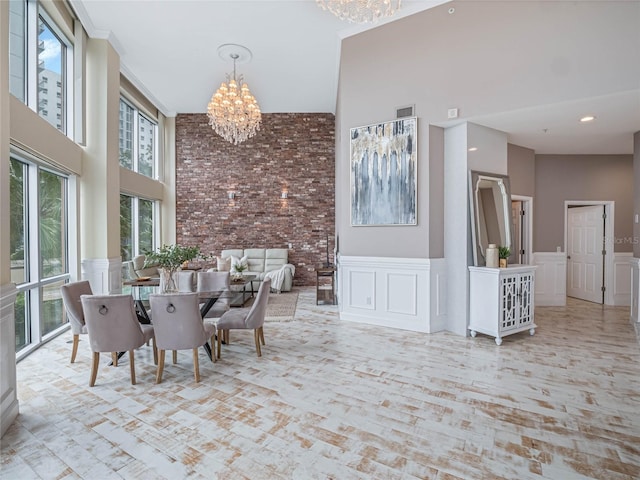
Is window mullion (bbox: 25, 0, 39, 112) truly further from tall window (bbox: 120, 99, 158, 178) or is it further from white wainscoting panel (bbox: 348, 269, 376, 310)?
white wainscoting panel (bbox: 348, 269, 376, 310)

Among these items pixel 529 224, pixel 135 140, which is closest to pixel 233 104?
pixel 135 140

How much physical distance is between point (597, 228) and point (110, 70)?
349 inches

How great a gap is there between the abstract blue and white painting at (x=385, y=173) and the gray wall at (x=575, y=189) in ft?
10.8

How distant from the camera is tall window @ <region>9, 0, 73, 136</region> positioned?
3818 millimetres

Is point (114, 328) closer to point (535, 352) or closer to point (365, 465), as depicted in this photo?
point (365, 465)

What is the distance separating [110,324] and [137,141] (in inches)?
230

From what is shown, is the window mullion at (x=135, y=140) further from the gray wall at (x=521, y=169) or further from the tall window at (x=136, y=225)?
the gray wall at (x=521, y=169)

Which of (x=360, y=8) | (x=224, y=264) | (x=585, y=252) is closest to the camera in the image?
(x=360, y=8)

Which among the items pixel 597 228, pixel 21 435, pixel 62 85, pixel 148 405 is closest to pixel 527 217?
pixel 597 228

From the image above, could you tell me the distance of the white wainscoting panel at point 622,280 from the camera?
6.20m

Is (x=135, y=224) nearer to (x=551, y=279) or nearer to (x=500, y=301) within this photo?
(x=500, y=301)

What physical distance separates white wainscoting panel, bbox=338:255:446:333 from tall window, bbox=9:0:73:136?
4418mm

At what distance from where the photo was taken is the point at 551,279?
6246mm

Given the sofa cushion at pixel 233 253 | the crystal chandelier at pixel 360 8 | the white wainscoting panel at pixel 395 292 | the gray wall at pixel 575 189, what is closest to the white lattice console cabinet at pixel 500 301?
the white wainscoting panel at pixel 395 292
